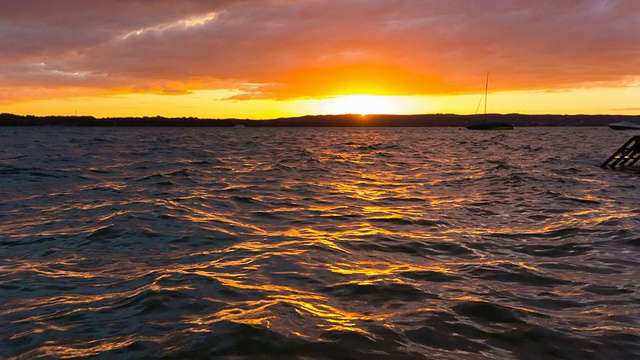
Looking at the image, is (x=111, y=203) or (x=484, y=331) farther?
(x=111, y=203)

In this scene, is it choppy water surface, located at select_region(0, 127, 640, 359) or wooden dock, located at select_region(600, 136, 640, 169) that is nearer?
choppy water surface, located at select_region(0, 127, 640, 359)

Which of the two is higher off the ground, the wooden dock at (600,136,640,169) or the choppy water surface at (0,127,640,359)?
the wooden dock at (600,136,640,169)

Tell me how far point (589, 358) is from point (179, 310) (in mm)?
5227

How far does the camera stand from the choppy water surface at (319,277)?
5.40 m

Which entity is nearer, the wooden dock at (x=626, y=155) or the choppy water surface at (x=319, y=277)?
the choppy water surface at (x=319, y=277)

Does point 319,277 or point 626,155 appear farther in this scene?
point 626,155

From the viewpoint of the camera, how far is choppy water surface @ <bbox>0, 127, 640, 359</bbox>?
5.40 meters

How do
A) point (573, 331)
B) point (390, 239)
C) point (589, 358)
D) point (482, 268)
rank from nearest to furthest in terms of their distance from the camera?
point (589, 358) < point (573, 331) < point (482, 268) < point (390, 239)

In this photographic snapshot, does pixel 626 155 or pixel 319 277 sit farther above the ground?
pixel 626 155

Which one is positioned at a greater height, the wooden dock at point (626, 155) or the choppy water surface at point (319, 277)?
the wooden dock at point (626, 155)

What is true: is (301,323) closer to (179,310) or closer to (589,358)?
(179,310)

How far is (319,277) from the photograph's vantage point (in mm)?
7957

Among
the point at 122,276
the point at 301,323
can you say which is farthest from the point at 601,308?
Answer: the point at 122,276

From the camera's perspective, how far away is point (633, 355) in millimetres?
5062
